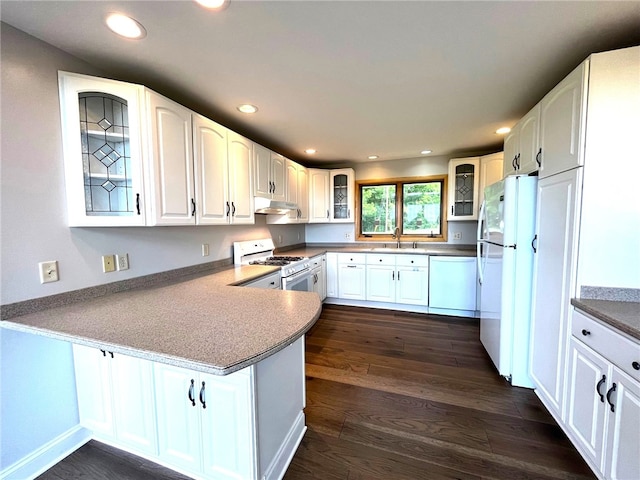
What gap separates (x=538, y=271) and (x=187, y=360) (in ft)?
7.37

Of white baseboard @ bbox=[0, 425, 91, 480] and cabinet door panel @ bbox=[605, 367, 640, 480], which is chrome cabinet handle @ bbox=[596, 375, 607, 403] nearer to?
cabinet door panel @ bbox=[605, 367, 640, 480]

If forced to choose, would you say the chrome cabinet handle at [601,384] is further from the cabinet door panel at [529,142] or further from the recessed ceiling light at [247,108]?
the recessed ceiling light at [247,108]

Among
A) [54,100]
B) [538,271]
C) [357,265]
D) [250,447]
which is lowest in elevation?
[250,447]

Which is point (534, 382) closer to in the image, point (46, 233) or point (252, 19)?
point (252, 19)

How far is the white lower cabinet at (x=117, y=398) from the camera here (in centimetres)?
134

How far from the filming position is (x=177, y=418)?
1.27 m

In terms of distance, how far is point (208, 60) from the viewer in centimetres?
156

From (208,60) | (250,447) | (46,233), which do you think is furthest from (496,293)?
(46,233)

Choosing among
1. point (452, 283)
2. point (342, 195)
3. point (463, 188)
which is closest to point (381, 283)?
point (452, 283)

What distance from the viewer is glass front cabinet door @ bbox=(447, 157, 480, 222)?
11.8 feet

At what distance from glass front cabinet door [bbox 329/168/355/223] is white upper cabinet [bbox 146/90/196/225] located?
2626 millimetres

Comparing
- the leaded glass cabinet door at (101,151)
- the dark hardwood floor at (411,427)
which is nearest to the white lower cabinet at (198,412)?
the dark hardwood floor at (411,427)

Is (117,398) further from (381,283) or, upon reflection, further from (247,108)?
(381,283)

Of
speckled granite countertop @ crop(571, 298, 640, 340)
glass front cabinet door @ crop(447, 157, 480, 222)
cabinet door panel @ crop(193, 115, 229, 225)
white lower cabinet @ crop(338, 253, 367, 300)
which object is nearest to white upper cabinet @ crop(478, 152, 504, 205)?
glass front cabinet door @ crop(447, 157, 480, 222)
